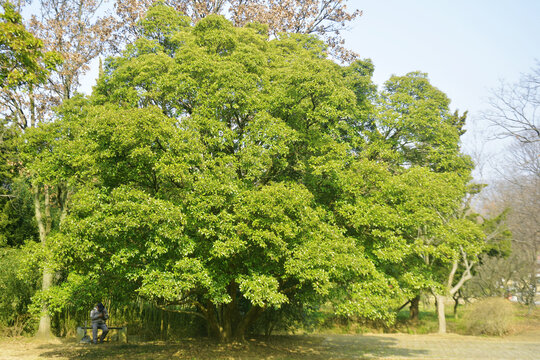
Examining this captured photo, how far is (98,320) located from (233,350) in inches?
215

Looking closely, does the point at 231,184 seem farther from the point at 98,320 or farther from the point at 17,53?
the point at 98,320

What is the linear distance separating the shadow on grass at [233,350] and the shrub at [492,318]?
20.6ft

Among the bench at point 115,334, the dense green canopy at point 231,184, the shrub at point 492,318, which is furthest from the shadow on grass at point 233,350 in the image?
the shrub at point 492,318

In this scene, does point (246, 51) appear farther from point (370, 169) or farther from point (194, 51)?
point (370, 169)

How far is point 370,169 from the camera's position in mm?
11852

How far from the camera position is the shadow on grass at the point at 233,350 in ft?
43.5

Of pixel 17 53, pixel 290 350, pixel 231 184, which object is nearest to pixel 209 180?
pixel 231 184

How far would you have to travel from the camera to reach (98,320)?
14.8 meters

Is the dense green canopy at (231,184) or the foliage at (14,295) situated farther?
the foliage at (14,295)

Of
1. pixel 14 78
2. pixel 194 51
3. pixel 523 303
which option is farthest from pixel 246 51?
pixel 523 303

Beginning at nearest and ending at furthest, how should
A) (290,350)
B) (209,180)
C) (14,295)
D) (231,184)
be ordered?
1. (209,180)
2. (231,184)
3. (290,350)
4. (14,295)

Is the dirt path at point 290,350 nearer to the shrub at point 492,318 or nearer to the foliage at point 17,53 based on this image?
the shrub at point 492,318

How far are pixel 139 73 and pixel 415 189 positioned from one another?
974 cm

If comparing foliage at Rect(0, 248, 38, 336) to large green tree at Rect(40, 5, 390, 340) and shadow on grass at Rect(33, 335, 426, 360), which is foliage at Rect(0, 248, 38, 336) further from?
large green tree at Rect(40, 5, 390, 340)
